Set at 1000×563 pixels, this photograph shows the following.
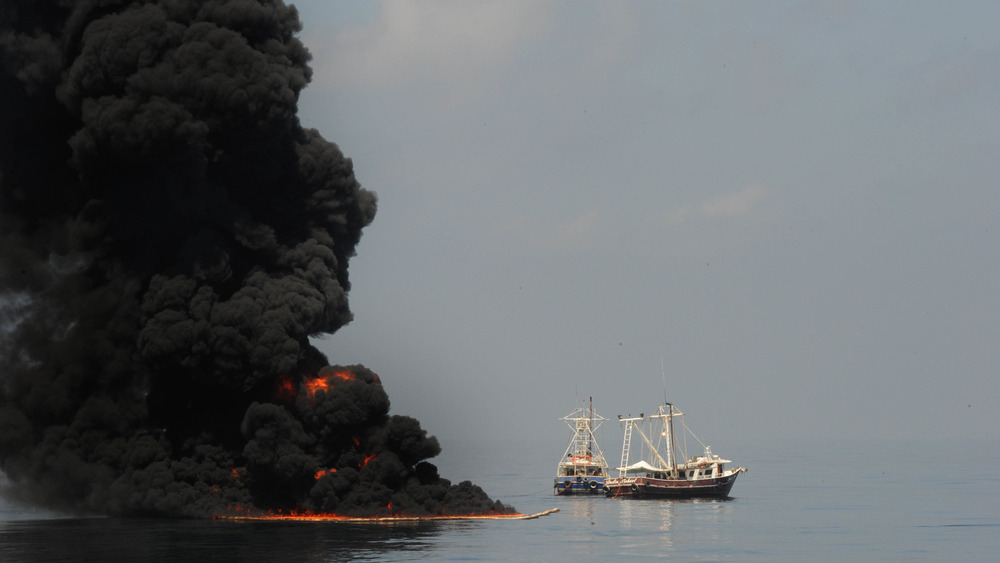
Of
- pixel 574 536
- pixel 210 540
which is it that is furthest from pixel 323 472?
pixel 574 536

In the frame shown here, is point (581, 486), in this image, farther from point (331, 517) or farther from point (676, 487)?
point (331, 517)

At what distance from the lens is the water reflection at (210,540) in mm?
67875

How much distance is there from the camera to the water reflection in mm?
67875

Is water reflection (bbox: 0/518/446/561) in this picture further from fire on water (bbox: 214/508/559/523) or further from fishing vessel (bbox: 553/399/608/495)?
fishing vessel (bbox: 553/399/608/495)

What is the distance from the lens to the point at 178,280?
3482 inches

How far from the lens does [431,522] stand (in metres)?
88.4

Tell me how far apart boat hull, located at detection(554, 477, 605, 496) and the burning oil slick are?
4777 cm

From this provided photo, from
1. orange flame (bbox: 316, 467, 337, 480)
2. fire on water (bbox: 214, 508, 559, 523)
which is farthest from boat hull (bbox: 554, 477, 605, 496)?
orange flame (bbox: 316, 467, 337, 480)

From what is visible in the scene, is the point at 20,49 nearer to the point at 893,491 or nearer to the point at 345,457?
the point at 345,457

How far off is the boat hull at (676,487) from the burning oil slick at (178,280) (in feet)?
141

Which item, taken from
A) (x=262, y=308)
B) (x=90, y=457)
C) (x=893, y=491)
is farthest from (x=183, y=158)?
(x=893, y=491)

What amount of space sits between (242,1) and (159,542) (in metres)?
40.0

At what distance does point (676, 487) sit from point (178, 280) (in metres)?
64.4

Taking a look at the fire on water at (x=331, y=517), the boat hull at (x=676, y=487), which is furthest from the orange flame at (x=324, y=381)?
the boat hull at (x=676, y=487)
